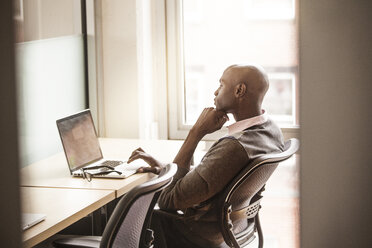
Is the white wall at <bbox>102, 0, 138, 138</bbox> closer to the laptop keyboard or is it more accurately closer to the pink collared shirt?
the laptop keyboard

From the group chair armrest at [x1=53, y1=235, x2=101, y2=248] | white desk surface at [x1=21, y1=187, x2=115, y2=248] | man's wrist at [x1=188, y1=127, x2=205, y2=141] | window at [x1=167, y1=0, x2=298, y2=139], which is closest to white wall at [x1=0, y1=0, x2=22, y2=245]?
white desk surface at [x1=21, y1=187, x2=115, y2=248]

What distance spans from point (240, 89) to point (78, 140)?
89 cm

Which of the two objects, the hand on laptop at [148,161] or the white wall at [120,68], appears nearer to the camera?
the hand on laptop at [148,161]

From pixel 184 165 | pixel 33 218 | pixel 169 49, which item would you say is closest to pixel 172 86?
pixel 169 49

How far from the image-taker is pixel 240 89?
2439 millimetres

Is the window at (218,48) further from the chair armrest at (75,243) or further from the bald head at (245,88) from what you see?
the chair armrest at (75,243)

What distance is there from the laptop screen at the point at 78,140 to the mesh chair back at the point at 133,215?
3.01 ft

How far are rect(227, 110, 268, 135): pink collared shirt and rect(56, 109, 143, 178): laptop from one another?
58cm

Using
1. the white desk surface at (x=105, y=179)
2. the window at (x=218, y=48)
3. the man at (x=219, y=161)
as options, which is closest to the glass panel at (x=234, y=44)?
the window at (x=218, y=48)

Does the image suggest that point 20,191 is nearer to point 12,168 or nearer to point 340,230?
point 12,168

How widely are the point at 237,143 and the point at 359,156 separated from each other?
1.49 metres

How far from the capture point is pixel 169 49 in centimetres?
375

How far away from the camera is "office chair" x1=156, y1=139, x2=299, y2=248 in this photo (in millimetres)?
2078

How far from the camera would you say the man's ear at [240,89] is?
2.43 m
